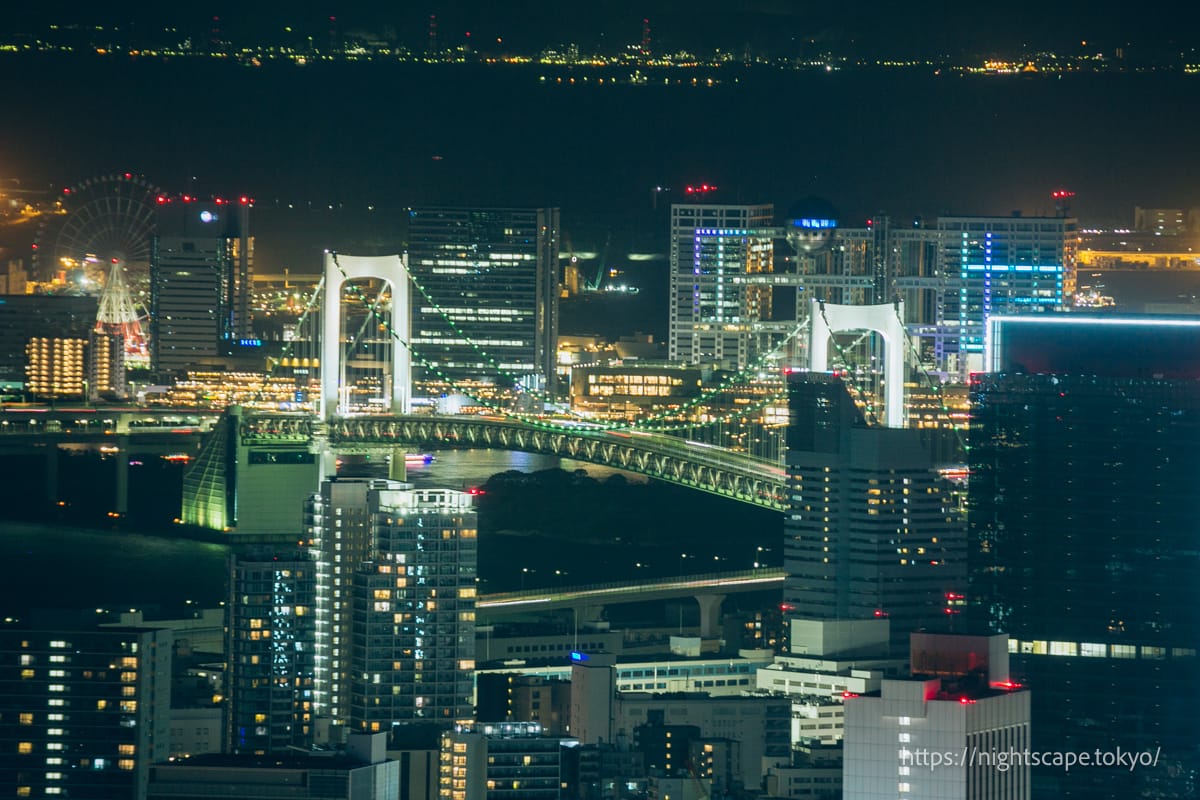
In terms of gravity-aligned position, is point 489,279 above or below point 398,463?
above

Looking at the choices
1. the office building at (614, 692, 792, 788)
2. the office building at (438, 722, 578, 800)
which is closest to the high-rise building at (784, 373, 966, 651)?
the office building at (614, 692, 792, 788)

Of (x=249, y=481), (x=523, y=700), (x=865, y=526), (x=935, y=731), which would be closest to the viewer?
(x=935, y=731)

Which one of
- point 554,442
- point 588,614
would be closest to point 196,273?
point 554,442

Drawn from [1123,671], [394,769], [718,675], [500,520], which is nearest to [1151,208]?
[500,520]

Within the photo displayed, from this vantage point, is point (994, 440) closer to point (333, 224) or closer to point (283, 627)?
point (283, 627)

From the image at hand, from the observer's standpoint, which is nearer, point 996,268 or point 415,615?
point 415,615

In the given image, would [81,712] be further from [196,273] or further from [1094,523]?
[196,273]

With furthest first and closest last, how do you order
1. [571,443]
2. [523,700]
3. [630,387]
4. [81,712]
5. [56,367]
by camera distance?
[56,367] → [630,387] → [571,443] → [523,700] → [81,712]

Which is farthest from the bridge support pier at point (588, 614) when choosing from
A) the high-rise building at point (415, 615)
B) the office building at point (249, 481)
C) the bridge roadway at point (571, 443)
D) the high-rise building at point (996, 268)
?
the high-rise building at point (996, 268)

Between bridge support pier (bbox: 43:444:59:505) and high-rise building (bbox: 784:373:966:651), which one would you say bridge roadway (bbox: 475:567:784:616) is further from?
bridge support pier (bbox: 43:444:59:505)
